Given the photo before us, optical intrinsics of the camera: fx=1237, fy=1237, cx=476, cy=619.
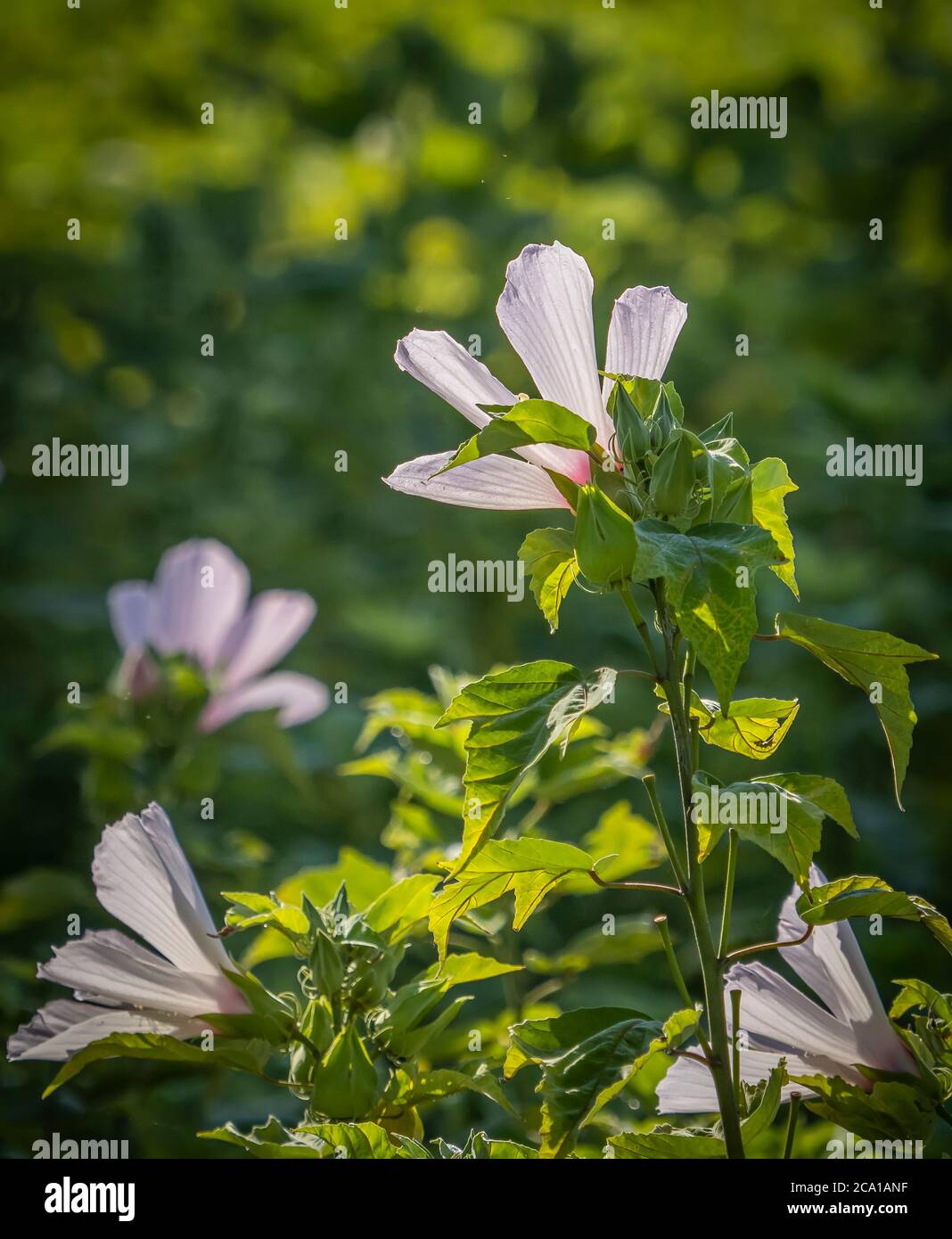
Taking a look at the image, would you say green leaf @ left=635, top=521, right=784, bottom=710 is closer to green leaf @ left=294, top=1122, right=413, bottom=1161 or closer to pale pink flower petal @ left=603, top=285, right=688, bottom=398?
pale pink flower petal @ left=603, top=285, right=688, bottom=398

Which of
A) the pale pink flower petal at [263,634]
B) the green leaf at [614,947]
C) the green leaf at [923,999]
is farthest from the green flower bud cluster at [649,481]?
the pale pink flower petal at [263,634]

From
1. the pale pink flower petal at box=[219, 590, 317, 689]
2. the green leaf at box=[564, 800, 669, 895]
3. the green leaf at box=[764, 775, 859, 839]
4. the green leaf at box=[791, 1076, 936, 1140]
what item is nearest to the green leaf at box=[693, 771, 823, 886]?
the green leaf at box=[764, 775, 859, 839]

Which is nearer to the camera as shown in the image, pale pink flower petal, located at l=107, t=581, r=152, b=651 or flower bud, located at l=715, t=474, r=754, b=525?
flower bud, located at l=715, t=474, r=754, b=525

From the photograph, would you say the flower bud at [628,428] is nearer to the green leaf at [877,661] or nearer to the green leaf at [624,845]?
the green leaf at [877,661]

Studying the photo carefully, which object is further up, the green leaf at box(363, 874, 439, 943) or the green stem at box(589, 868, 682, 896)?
the green stem at box(589, 868, 682, 896)

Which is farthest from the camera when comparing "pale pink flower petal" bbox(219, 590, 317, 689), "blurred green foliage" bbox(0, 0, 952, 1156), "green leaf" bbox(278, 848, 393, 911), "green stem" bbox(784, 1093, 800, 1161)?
"blurred green foliage" bbox(0, 0, 952, 1156)

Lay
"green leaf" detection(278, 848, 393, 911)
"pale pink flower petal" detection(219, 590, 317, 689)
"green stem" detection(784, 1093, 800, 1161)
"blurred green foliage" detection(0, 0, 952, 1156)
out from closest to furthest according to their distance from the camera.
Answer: "green stem" detection(784, 1093, 800, 1161) → "green leaf" detection(278, 848, 393, 911) → "pale pink flower petal" detection(219, 590, 317, 689) → "blurred green foliage" detection(0, 0, 952, 1156)

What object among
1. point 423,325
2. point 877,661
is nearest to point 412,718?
point 877,661
